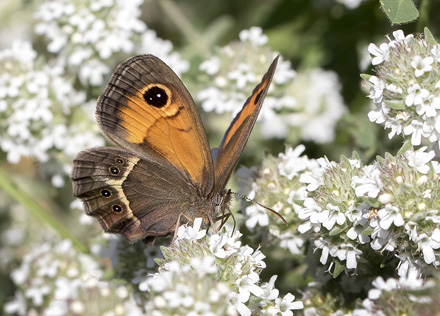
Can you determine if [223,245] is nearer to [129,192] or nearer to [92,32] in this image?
[129,192]

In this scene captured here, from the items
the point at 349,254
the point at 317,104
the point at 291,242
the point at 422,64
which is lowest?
the point at 317,104

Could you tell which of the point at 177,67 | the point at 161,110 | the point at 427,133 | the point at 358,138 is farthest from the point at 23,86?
the point at 427,133

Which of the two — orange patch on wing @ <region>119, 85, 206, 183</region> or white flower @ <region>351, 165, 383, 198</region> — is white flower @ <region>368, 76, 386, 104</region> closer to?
white flower @ <region>351, 165, 383, 198</region>

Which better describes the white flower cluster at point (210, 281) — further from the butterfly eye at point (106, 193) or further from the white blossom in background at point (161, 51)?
the white blossom in background at point (161, 51)

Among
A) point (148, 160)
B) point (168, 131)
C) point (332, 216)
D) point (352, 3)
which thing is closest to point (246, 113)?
point (168, 131)

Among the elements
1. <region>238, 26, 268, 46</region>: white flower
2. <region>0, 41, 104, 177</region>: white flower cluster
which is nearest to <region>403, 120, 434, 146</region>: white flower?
<region>238, 26, 268, 46</region>: white flower

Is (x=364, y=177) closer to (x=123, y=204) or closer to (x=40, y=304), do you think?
(x=123, y=204)
